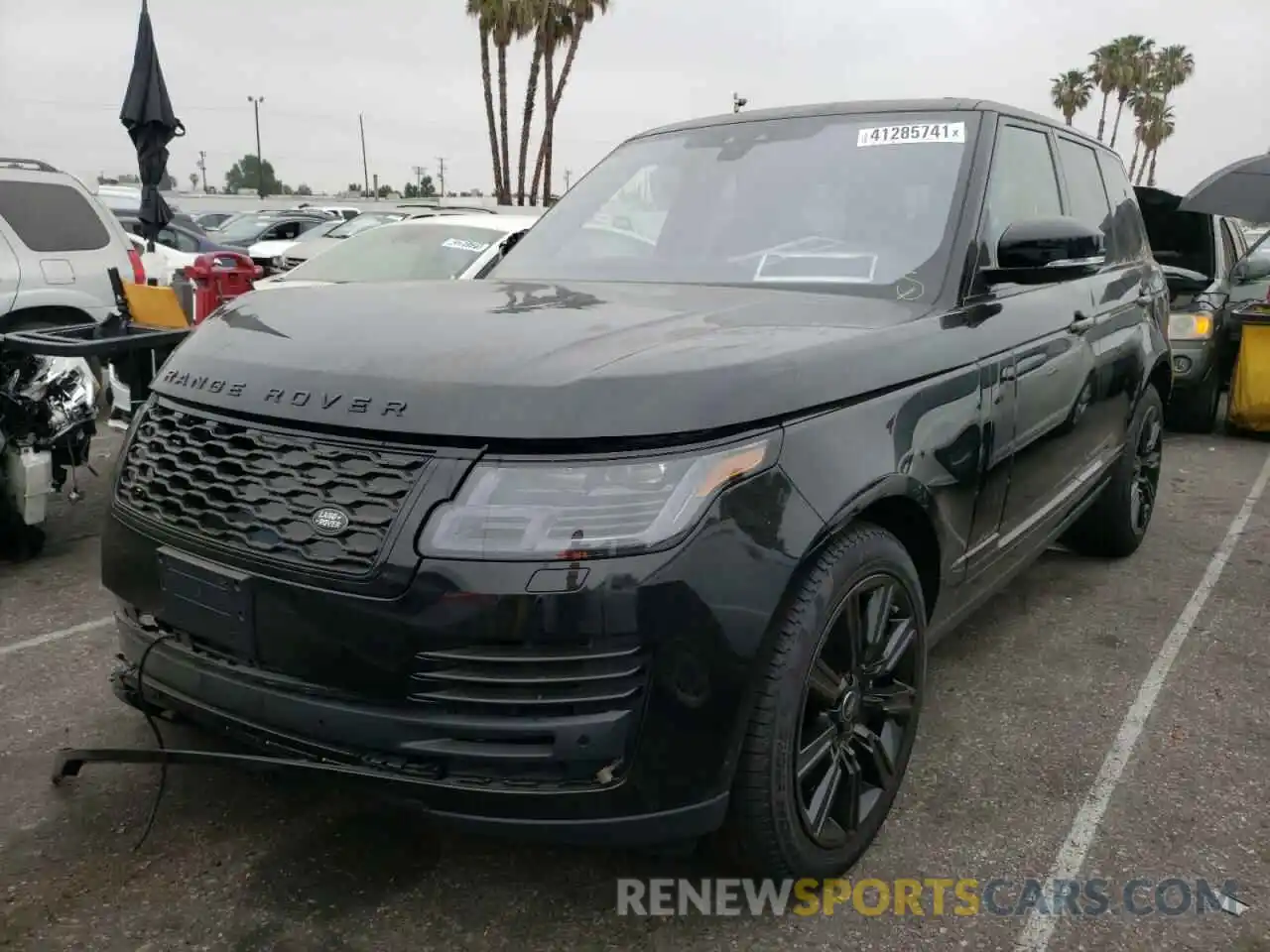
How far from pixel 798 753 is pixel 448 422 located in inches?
40.0

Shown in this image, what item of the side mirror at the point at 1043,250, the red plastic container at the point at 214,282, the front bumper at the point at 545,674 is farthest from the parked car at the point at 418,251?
the front bumper at the point at 545,674

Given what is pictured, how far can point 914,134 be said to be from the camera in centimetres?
324

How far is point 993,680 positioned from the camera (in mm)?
3715

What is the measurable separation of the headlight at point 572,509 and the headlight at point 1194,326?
7.72 m

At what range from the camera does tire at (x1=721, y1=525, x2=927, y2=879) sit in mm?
2123

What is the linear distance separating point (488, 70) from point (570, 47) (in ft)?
7.40

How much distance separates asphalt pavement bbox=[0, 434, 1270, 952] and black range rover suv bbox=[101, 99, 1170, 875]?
0.27m

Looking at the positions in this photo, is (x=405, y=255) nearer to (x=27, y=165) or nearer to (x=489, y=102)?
(x=27, y=165)

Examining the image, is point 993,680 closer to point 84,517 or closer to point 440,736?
point 440,736

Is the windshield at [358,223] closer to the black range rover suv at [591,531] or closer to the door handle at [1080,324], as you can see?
the door handle at [1080,324]

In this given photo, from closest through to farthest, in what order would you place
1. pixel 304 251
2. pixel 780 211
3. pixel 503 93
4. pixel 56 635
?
pixel 780 211
pixel 56 635
pixel 304 251
pixel 503 93

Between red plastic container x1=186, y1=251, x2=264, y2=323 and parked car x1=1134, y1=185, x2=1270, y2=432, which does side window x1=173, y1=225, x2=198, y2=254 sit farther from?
parked car x1=1134, y1=185, x2=1270, y2=432

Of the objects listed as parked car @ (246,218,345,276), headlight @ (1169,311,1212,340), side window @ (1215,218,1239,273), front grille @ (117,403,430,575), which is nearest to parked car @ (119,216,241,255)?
parked car @ (246,218,345,276)

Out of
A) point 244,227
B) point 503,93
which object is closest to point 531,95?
point 503,93
